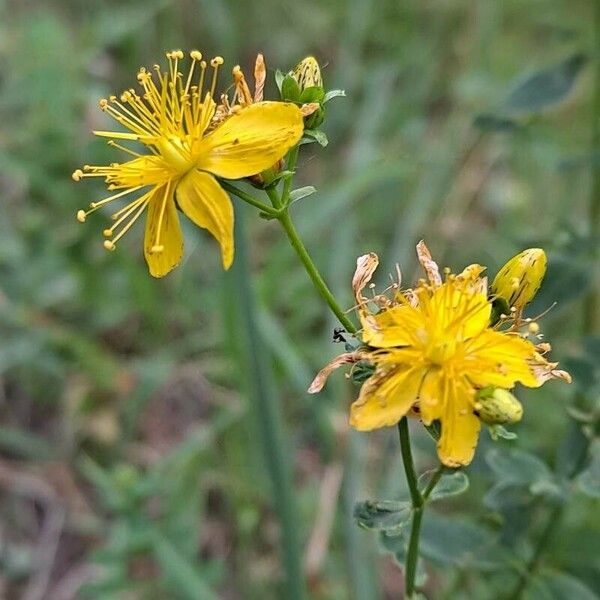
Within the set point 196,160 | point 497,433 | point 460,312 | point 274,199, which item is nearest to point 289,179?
point 274,199

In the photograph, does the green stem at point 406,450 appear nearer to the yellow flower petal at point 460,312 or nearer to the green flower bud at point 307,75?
the yellow flower petal at point 460,312

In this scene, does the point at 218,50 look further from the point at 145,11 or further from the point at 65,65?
the point at 65,65

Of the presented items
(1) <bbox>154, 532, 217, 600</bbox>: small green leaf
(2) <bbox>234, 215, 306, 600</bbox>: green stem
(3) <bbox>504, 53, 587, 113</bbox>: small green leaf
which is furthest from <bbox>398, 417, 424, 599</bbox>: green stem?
(3) <bbox>504, 53, 587, 113</bbox>: small green leaf

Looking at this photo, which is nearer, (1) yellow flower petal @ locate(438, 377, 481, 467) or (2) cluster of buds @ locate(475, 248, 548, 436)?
(1) yellow flower petal @ locate(438, 377, 481, 467)

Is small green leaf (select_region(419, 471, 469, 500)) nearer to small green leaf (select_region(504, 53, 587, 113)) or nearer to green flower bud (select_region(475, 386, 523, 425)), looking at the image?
green flower bud (select_region(475, 386, 523, 425))

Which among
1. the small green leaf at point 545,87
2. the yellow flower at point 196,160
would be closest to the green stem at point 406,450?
the yellow flower at point 196,160

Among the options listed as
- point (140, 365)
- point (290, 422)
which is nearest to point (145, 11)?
point (140, 365)
